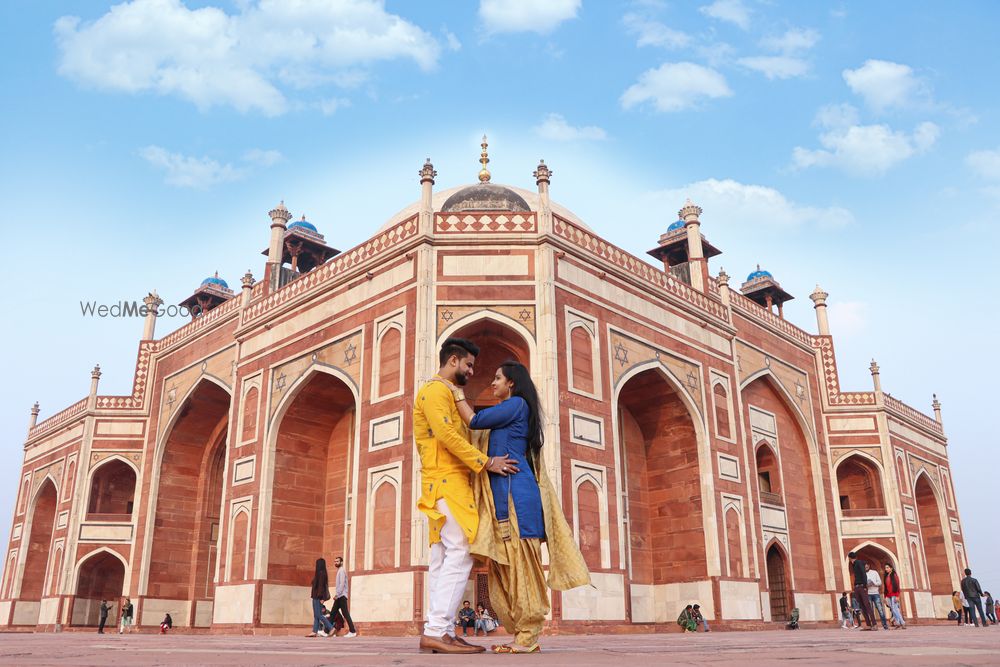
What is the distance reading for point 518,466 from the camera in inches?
173

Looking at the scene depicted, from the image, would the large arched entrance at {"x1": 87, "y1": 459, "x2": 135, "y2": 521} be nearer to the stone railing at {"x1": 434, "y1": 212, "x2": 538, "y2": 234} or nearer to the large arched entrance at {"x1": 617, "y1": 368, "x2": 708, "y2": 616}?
the stone railing at {"x1": 434, "y1": 212, "x2": 538, "y2": 234}

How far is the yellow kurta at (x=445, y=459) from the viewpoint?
4.29 metres

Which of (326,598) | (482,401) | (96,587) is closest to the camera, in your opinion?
(326,598)

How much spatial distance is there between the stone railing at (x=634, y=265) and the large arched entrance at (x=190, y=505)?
9.76 m

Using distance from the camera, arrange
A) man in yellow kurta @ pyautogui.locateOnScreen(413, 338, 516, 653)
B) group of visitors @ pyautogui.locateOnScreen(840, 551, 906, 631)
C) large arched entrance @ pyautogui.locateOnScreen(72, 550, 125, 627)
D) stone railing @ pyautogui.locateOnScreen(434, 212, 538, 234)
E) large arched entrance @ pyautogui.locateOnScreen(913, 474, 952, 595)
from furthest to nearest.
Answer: large arched entrance @ pyautogui.locateOnScreen(913, 474, 952, 595) → large arched entrance @ pyautogui.locateOnScreen(72, 550, 125, 627) → stone railing @ pyautogui.locateOnScreen(434, 212, 538, 234) → group of visitors @ pyautogui.locateOnScreen(840, 551, 906, 631) → man in yellow kurta @ pyautogui.locateOnScreen(413, 338, 516, 653)

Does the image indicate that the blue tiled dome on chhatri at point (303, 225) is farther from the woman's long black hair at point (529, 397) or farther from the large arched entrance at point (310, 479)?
the woman's long black hair at point (529, 397)

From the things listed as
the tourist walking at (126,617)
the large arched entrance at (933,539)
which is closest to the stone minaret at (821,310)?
the large arched entrance at (933,539)

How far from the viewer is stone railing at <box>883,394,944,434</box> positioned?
922 inches

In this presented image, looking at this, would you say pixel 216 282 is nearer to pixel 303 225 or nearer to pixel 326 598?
pixel 303 225

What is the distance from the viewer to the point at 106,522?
834 inches

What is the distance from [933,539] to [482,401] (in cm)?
1865

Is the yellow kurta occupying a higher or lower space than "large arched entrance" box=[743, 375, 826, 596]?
lower

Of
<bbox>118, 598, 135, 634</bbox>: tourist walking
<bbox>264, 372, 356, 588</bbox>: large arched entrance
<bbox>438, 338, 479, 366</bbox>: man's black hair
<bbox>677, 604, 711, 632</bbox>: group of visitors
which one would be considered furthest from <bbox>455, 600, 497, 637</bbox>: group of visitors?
<bbox>118, 598, 135, 634</bbox>: tourist walking

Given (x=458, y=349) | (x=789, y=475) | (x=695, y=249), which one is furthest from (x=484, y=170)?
(x=458, y=349)
